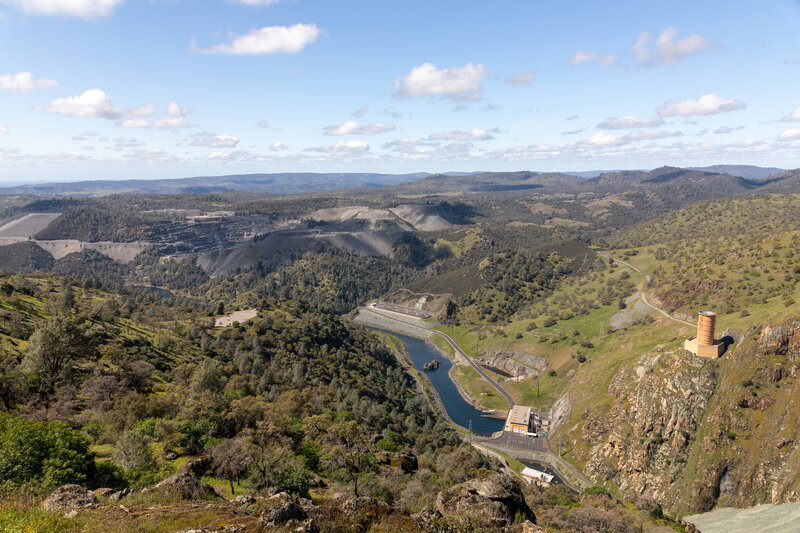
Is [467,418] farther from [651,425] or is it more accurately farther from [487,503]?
[487,503]

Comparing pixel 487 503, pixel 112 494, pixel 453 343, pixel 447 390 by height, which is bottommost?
pixel 447 390

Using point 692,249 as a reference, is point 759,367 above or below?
below

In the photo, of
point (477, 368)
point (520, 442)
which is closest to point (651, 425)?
point (520, 442)

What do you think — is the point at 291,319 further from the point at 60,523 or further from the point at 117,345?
the point at 60,523

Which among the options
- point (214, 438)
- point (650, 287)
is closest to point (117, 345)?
point (214, 438)

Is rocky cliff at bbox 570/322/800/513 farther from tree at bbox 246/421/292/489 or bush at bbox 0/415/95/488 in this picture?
bush at bbox 0/415/95/488

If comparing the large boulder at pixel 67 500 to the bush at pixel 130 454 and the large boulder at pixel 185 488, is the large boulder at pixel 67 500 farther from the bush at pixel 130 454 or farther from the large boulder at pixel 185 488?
the bush at pixel 130 454

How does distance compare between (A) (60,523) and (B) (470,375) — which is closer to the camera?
(A) (60,523)
